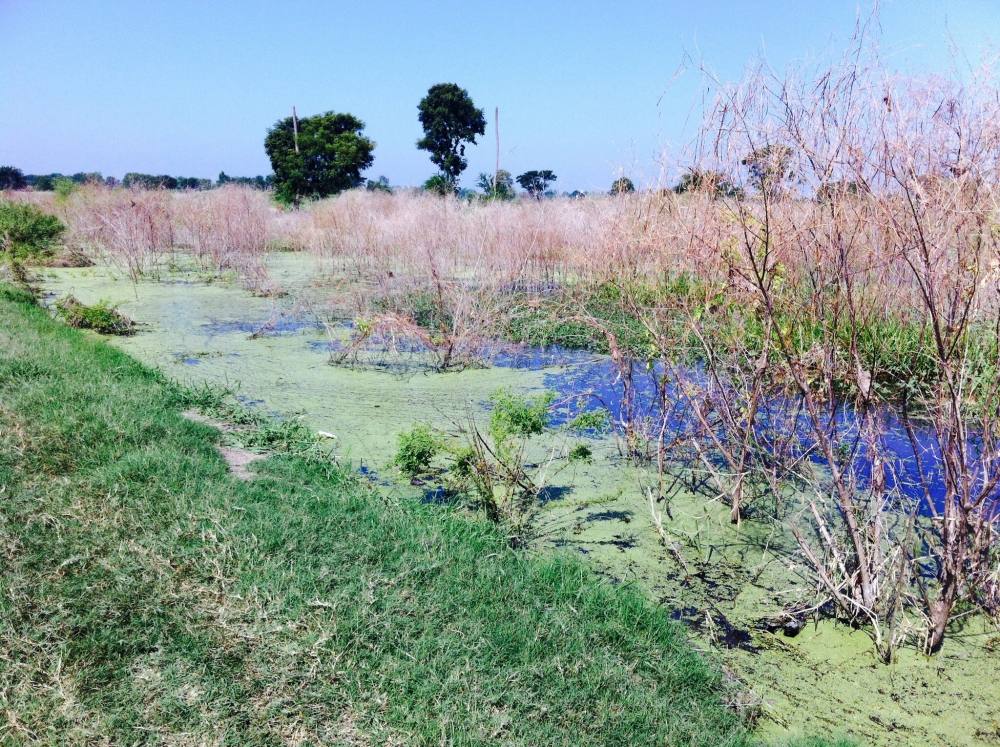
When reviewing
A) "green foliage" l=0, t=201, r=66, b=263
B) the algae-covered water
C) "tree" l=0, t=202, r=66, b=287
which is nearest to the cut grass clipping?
the algae-covered water

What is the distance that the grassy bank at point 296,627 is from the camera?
2.10 metres

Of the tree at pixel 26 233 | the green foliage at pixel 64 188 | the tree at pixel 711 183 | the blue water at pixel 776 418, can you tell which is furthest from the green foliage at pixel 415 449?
the green foliage at pixel 64 188

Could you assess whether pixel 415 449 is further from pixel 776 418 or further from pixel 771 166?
pixel 771 166

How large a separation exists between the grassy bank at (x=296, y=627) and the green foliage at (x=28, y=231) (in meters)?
8.67

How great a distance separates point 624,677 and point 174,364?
5093 mm

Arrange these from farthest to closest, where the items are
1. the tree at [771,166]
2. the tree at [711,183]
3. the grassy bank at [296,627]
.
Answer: the tree at [711,183]
the tree at [771,166]
the grassy bank at [296,627]

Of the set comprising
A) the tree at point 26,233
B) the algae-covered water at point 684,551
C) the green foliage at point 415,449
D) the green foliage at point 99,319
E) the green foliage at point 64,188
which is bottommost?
the algae-covered water at point 684,551

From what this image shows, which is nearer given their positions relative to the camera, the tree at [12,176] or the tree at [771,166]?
the tree at [771,166]

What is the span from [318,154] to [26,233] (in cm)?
1340

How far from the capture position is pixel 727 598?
291 centimetres

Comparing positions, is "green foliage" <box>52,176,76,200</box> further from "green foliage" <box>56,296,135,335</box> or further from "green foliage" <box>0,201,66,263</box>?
"green foliage" <box>56,296,135,335</box>

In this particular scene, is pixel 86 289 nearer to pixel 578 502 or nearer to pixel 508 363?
pixel 508 363

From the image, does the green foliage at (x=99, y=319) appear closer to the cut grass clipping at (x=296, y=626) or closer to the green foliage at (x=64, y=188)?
the cut grass clipping at (x=296, y=626)

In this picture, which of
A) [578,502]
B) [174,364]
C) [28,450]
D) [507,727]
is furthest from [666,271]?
[174,364]
